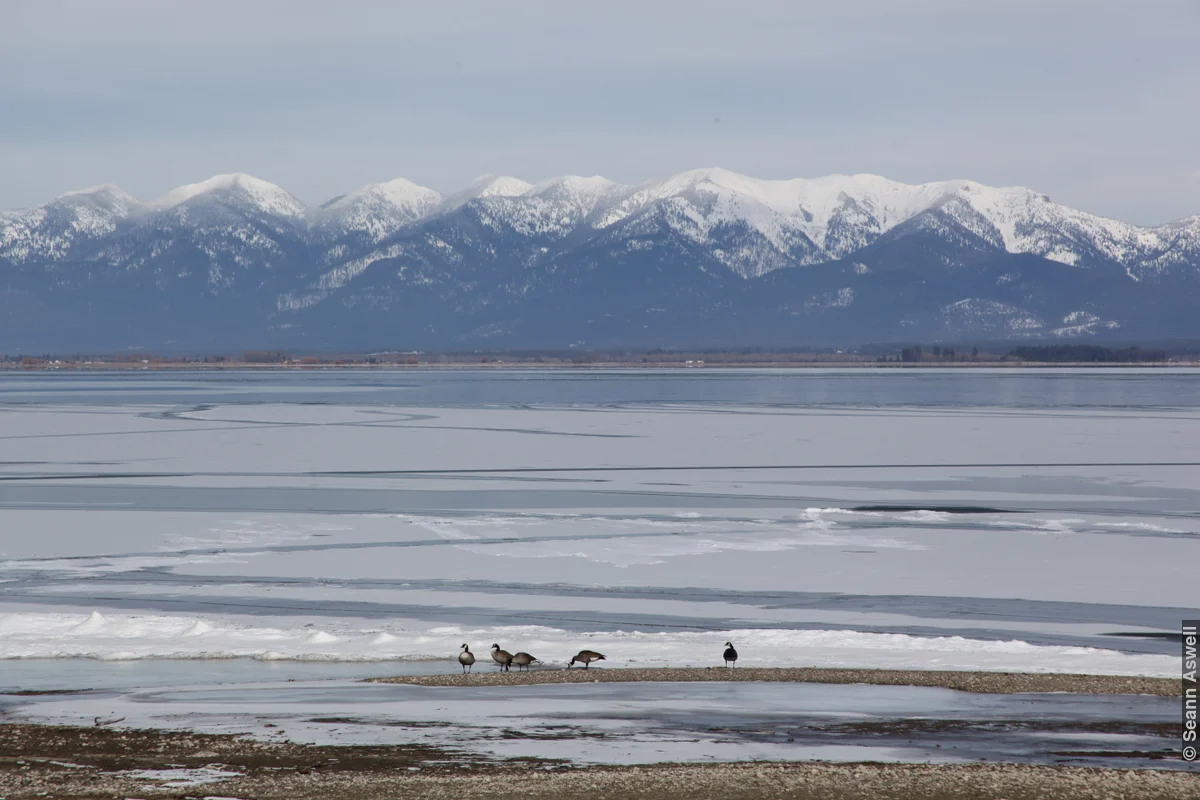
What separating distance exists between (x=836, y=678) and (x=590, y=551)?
1039 cm

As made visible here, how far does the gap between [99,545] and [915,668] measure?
54.3 feet

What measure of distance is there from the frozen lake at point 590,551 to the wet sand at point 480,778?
13.0 feet

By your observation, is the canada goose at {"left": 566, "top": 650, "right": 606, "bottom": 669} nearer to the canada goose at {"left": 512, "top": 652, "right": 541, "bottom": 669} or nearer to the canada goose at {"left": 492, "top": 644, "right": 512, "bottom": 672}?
the canada goose at {"left": 512, "top": 652, "right": 541, "bottom": 669}

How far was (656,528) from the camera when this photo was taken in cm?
2805

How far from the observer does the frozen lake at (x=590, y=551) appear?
17.2 m

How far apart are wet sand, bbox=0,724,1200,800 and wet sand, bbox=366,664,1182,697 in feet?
11.5

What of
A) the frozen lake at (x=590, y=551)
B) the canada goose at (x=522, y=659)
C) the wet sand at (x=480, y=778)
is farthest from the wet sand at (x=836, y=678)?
the wet sand at (x=480, y=778)

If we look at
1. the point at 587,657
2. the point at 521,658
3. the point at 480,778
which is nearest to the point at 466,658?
the point at 521,658

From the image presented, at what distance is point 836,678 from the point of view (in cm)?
1527

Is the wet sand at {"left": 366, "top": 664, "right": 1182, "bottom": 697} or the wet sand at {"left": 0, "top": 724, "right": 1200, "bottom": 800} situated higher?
the wet sand at {"left": 0, "top": 724, "right": 1200, "bottom": 800}

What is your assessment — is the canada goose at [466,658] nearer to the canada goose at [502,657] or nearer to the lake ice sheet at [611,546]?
the canada goose at [502,657]

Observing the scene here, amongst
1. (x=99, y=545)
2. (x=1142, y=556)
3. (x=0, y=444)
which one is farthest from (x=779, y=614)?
(x=0, y=444)

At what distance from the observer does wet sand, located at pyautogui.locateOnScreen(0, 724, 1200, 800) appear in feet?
33.9

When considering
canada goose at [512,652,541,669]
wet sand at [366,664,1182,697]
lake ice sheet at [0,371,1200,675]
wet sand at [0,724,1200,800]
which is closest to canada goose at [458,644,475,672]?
wet sand at [366,664,1182,697]
